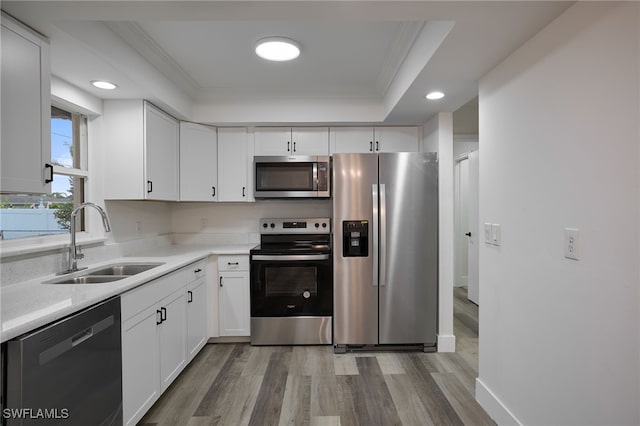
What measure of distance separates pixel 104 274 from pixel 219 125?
68.2 inches

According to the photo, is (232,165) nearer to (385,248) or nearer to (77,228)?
(77,228)

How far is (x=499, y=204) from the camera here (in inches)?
70.6

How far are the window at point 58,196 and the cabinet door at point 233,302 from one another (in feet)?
4.01

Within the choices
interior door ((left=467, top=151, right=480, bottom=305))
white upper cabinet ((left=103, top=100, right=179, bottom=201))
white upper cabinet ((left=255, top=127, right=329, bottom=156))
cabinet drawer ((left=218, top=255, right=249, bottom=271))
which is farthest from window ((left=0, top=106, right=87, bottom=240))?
interior door ((left=467, top=151, right=480, bottom=305))

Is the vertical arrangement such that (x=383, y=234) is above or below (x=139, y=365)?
above

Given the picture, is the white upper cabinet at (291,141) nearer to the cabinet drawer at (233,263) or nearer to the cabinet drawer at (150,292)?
the cabinet drawer at (233,263)

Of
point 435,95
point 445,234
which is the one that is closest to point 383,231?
point 445,234

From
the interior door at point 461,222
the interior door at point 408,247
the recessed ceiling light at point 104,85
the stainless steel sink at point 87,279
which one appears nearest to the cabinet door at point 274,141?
the interior door at point 408,247

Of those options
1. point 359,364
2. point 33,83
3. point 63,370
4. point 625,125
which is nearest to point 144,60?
point 33,83

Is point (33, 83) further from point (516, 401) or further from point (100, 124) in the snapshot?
point (516, 401)

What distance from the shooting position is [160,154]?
2650 mm

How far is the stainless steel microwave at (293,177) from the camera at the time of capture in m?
2.99

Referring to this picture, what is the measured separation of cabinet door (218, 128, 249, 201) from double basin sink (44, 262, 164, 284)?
1.14 m

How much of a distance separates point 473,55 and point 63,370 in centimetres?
243
